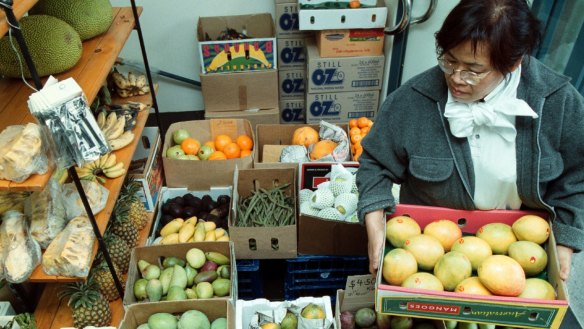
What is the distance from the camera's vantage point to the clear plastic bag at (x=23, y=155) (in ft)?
4.20

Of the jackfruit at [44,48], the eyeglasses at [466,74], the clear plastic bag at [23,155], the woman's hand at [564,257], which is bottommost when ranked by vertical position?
the woman's hand at [564,257]

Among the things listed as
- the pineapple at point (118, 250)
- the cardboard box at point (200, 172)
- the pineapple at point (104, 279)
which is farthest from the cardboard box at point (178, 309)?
Result: the cardboard box at point (200, 172)

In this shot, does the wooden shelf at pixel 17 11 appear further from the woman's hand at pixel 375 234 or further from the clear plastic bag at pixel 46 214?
the woman's hand at pixel 375 234

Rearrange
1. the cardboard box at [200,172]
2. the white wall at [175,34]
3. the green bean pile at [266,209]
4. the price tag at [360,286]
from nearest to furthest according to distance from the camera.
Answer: the price tag at [360,286] → the green bean pile at [266,209] → the cardboard box at [200,172] → the white wall at [175,34]

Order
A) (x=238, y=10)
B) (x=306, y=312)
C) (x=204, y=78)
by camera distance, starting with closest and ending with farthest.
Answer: (x=306, y=312), (x=204, y=78), (x=238, y=10)

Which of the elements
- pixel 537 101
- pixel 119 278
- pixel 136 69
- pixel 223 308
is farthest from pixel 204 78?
pixel 537 101

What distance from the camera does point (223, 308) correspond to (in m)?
1.77

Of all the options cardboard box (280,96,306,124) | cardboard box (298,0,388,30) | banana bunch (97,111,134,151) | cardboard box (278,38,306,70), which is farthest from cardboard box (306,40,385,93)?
banana bunch (97,111,134,151)

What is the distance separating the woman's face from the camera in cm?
114

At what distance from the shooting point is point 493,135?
130cm

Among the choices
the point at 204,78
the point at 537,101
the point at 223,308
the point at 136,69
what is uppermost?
the point at 537,101

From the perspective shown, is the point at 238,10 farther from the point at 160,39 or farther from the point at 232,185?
the point at 232,185

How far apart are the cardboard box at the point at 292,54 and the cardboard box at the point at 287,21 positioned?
44 millimetres

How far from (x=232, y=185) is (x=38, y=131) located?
4.08 ft
